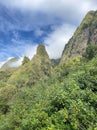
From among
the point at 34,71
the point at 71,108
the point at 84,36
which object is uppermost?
the point at 84,36

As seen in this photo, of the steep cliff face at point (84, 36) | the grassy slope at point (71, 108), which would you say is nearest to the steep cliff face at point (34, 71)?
the steep cliff face at point (84, 36)

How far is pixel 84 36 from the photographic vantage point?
18725cm

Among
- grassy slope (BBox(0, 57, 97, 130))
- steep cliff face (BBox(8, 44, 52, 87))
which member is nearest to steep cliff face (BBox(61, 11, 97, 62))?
steep cliff face (BBox(8, 44, 52, 87))

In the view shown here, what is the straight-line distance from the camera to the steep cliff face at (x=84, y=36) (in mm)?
180750

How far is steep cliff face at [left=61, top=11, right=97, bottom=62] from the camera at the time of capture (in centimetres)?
18075

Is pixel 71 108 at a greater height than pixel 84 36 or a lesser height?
lesser

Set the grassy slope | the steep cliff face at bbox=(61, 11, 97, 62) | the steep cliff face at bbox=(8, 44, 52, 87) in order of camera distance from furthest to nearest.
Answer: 1. the steep cliff face at bbox=(61, 11, 97, 62)
2. the steep cliff face at bbox=(8, 44, 52, 87)
3. the grassy slope

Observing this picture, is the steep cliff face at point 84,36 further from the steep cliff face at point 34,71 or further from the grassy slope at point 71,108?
the grassy slope at point 71,108

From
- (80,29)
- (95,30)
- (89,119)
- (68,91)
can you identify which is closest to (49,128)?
(89,119)

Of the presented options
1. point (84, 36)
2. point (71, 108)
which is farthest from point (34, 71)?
point (71, 108)

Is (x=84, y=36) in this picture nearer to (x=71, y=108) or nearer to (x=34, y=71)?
(x=34, y=71)

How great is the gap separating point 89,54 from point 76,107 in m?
56.3

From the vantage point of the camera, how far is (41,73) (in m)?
120

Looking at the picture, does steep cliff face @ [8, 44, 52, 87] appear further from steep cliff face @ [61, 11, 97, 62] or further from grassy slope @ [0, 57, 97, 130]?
grassy slope @ [0, 57, 97, 130]
